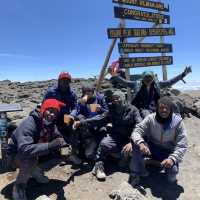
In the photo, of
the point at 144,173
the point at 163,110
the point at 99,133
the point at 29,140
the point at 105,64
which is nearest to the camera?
the point at 29,140

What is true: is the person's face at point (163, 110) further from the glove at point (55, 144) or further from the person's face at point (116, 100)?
the glove at point (55, 144)

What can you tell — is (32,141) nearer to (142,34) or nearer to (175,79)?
(175,79)

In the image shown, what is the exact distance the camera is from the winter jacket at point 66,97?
8414 millimetres

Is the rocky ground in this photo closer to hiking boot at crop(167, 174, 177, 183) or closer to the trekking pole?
hiking boot at crop(167, 174, 177, 183)

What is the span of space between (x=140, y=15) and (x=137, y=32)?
3.50 ft

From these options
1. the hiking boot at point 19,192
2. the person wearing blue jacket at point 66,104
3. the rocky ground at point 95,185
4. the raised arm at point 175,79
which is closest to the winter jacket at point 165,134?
the rocky ground at point 95,185

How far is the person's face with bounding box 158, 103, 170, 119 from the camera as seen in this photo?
23.0 ft

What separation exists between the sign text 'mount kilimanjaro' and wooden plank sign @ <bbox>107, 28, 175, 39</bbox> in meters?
0.48

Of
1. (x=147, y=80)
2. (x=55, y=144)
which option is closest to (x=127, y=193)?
(x=55, y=144)

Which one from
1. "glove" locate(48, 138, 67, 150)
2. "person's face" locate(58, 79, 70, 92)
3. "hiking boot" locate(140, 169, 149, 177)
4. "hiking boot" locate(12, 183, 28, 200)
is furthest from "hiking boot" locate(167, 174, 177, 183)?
"person's face" locate(58, 79, 70, 92)

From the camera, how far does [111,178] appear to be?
771cm

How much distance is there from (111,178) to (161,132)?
166cm

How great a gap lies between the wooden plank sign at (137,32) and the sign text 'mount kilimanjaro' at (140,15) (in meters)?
0.48

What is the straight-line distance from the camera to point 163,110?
7051 millimetres
